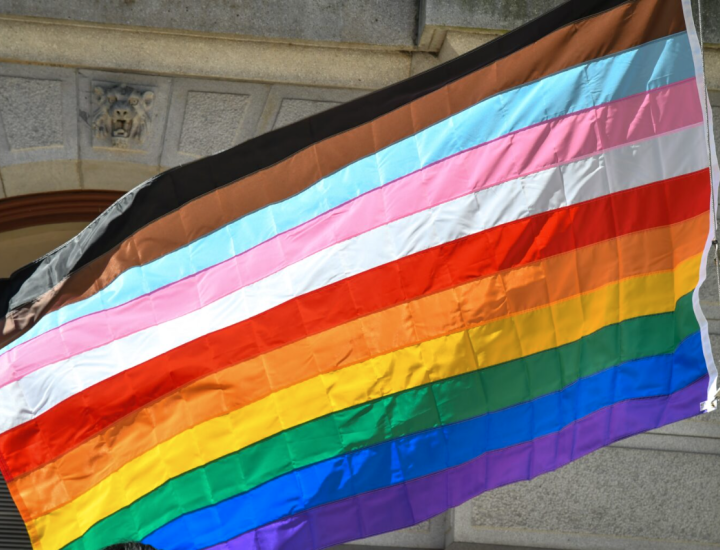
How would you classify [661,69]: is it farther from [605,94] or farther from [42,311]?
[42,311]

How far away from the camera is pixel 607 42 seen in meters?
3.88

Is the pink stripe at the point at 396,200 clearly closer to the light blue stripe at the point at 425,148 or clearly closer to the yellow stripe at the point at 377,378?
the light blue stripe at the point at 425,148

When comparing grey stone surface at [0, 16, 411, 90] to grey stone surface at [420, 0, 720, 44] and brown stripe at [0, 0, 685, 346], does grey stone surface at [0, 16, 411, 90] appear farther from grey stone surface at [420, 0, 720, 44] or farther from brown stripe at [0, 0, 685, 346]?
brown stripe at [0, 0, 685, 346]

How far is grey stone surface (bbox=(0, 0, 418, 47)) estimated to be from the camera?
5395 millimetres

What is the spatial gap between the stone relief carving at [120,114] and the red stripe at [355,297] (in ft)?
7.17

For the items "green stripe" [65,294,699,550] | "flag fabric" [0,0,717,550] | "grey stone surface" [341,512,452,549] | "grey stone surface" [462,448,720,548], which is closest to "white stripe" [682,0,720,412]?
"flag fabric" [0,0,717,550]

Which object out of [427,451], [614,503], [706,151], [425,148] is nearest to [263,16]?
[425,148]

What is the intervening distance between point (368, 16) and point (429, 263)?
2.39 m

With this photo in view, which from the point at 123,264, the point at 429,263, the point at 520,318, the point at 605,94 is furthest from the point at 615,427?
the point at 123,264

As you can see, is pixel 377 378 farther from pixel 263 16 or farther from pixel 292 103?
pixel 263 16

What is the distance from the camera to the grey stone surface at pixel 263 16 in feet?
17.7

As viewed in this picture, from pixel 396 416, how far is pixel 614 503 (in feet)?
8.82

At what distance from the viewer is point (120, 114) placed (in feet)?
18.4

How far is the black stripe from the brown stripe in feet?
0.11
